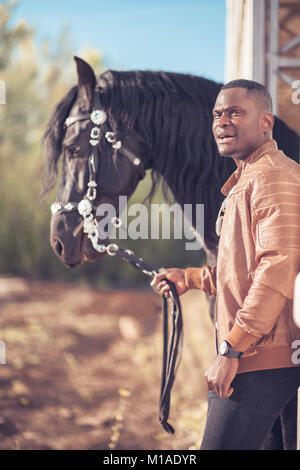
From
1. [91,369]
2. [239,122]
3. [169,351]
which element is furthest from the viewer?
A: [91,369]

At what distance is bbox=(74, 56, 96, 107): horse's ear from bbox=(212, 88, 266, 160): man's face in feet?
3.22

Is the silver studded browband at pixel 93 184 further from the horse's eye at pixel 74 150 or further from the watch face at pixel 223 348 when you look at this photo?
the watch face at pixel 223 348

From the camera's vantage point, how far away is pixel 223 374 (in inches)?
63.3

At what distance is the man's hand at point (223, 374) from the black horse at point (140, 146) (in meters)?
0.99

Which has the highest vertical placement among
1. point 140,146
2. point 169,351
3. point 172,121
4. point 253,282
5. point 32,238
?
point 172,121

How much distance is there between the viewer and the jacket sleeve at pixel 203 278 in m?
2.04

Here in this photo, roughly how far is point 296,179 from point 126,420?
4.93 m

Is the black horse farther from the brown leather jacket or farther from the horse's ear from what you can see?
the brown leather jacket

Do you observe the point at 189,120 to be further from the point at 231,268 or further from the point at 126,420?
the point at 126,420

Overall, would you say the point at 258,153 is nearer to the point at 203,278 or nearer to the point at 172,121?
the point at 203,278

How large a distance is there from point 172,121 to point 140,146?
208 millimetres

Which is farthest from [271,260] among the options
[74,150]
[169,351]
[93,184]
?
[74,150]

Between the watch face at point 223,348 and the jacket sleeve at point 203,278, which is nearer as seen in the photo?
the watch face at point 223,348

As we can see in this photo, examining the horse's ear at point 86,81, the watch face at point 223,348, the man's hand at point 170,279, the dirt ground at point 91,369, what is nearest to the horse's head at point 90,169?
the horse's ear at point 86,81
